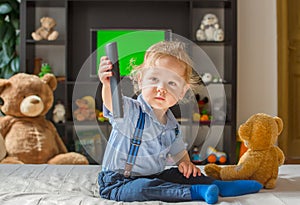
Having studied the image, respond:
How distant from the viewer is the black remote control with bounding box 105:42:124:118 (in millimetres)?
1330

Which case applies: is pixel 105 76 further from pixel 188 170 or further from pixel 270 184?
pixel 270 184

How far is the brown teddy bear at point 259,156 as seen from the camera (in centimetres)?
147

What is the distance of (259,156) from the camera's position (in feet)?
4.86

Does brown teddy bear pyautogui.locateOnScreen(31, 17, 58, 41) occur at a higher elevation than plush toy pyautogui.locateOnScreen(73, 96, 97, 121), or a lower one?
higher

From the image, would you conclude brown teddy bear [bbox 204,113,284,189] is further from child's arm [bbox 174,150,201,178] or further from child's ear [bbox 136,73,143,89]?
child's ear [bbox 136,73,143,89]

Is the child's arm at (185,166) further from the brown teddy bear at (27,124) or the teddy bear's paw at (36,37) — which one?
the teddy bear's paw at (36,37)

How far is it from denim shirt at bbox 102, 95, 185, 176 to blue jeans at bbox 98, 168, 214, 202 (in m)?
0.02

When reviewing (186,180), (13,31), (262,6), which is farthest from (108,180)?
(262,6)

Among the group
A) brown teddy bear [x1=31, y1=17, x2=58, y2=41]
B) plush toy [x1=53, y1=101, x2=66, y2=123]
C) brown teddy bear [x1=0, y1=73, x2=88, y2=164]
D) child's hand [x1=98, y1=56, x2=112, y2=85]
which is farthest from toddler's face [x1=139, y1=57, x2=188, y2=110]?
brown teddy bear [x1=31, y1=17, x2=58, y2=41]

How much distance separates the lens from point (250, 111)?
4.46 metres

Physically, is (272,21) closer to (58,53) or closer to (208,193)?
(58,53)

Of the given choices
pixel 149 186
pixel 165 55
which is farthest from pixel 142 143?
pixel 165 55

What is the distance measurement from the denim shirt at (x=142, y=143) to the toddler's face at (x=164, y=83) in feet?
0.10

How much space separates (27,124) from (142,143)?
2.19 m
